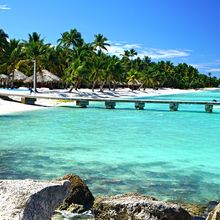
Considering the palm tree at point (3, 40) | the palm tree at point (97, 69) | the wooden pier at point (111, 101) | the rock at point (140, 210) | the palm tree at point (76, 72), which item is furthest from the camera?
the palm tree at point (97, 69)

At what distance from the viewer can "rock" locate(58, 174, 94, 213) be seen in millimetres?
8103

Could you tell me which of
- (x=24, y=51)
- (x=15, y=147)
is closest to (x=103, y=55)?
(x=24, y=51)

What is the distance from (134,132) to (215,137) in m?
5.00

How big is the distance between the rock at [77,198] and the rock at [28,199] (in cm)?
426

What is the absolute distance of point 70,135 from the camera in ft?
75.4

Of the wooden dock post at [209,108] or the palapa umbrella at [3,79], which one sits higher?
the palapa umbrella at [3,79]

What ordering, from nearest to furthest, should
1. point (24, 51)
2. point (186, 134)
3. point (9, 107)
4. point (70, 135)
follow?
point (70, 135) → point (186, 134) → point (9, 107) → point (24, 51)

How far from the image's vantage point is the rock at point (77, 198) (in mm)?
8103

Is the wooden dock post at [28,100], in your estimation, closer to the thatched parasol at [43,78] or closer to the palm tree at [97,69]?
the thatched parasol at [43,78]

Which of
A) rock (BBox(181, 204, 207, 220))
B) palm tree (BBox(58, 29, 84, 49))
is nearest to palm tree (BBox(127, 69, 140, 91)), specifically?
palm tree (BBox(58, 29, 84, 49))

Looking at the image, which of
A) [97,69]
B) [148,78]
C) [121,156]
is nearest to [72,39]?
[97,69]

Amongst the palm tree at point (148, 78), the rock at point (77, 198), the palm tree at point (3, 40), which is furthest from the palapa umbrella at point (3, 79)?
the rock at point (77, 198)

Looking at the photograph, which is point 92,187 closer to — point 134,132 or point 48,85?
point 134,132

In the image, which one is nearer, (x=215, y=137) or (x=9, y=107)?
(x=215, y=137)
